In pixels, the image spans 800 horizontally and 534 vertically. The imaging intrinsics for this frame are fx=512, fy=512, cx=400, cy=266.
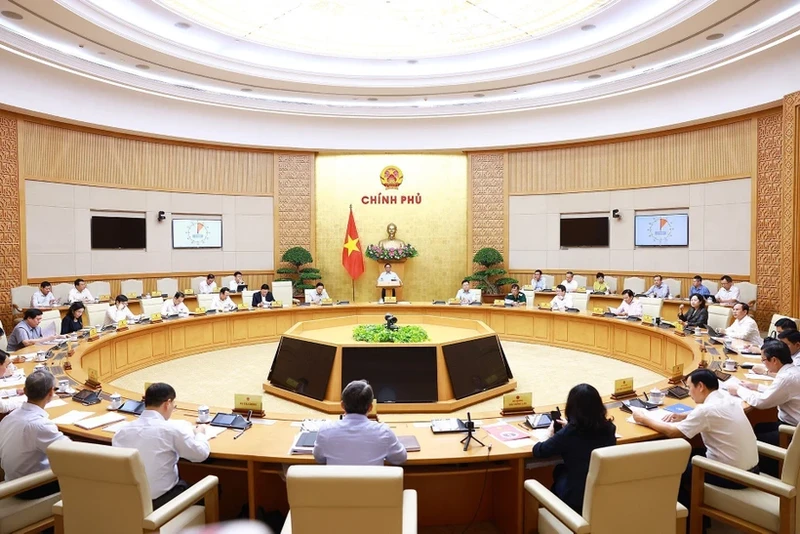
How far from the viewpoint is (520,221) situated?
12156mm

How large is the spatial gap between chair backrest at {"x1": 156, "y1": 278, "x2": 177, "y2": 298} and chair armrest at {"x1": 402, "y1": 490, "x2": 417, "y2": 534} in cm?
942

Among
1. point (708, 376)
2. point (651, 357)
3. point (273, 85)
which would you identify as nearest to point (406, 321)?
point (651, 357)

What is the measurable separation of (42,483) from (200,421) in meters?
0.91

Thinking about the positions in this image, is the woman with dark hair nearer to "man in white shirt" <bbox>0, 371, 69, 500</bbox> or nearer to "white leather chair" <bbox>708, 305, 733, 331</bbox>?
"man in white shirt" <bbox>0, 371, 69, 500</bbox>

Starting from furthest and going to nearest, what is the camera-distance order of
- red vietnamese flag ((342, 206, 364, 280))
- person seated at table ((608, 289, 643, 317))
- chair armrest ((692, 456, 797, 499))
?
1. red vietnamese flag ((342, 206, 364, 280))
2. person seated at table ((608, 289, 643, 317))
3. chair armrest ((692, 456, 797, 499))

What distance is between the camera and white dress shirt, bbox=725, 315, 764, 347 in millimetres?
6070

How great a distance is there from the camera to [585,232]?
11.5m

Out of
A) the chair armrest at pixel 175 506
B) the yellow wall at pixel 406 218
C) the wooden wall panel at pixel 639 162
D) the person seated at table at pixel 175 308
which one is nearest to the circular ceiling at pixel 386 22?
the yellow wall at pixel 406 218

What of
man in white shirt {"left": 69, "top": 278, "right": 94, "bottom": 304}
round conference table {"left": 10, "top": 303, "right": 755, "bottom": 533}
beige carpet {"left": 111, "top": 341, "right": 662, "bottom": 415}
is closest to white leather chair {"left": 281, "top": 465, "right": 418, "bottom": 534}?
round conference table {"left": 10, "top": 303, "right": 755, "bottom": 533}

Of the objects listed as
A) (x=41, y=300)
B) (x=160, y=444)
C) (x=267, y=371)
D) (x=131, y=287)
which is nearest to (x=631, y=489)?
(x=160, y=444)

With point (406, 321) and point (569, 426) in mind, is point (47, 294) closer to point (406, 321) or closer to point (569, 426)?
point (406, 321)

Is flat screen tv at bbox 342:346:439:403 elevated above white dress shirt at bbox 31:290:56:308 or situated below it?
below

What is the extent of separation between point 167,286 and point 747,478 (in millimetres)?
10519

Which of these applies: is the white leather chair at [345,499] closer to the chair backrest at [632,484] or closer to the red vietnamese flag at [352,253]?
the chair backrest at [632,484]
